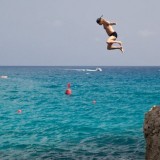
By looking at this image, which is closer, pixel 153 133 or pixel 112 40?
pixel 153 133

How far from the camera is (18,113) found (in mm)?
36812

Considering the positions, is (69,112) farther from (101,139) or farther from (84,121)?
(101,139)

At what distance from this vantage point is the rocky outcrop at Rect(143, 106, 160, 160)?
11031mm

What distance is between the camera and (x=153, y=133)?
11.3m

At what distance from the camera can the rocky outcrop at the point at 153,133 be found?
36.2 ft

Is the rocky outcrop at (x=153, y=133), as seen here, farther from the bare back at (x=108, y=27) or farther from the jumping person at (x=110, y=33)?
the bare back at (x=108, y=27)

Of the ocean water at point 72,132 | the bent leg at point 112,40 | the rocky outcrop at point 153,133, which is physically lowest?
the ocean water at point 72,132

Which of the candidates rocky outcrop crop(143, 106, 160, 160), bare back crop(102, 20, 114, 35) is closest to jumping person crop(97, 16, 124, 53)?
bare back crop(102, 20, 114, 35)

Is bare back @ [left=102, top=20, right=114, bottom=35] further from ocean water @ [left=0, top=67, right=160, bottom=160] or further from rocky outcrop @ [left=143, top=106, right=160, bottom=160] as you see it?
ocean water @ [left=0, top=67, right=160, bottom=160]

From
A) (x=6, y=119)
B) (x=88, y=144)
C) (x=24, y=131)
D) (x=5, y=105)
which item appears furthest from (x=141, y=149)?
(x=5, y=105)

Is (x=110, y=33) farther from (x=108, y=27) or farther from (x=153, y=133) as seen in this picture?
(x=153, y=133)

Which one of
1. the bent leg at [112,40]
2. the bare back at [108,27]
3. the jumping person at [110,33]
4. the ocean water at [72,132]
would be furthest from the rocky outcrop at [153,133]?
the ocean water at [72,132]

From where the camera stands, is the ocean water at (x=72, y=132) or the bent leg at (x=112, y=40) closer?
A: the bent leg at (x=112, y=40)

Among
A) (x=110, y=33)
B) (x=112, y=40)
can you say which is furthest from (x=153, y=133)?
(x=110, y=33)
